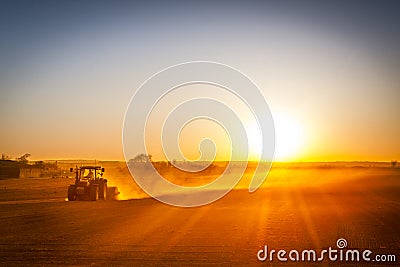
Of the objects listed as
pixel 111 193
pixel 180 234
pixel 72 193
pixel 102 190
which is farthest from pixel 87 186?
pixel 180 234

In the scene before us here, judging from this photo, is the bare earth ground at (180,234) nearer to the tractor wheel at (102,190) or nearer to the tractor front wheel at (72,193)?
the tractor front wheel at (72,193)

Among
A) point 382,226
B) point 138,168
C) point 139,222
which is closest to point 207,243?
Answer: point 139,222

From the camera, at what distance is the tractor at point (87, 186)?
3616cm

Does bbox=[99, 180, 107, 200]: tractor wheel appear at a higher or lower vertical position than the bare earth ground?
higher

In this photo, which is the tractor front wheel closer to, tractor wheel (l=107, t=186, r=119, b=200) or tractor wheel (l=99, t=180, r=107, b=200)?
tractor wheel (l=99, t=180, r=107, b=200)

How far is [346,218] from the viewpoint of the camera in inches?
1004

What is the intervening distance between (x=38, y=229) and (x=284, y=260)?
1132 cm

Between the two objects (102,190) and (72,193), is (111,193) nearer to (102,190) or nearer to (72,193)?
(102,190)

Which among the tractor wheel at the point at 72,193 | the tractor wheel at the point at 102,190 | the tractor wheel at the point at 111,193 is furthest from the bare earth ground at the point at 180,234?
the tractor wheel at the point at 111,193

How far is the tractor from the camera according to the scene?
36.2 metres

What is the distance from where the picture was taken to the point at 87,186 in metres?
36.3

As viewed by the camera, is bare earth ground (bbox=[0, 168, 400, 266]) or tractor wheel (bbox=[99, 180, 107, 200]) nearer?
bare earth ground (bbox=[0, 168, 400, 266])

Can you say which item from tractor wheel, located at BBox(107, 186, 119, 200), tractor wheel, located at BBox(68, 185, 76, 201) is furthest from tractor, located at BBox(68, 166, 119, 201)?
tractor wheel, located at BBox(107, 186, 119, 200)

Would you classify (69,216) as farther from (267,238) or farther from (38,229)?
(267,238)
